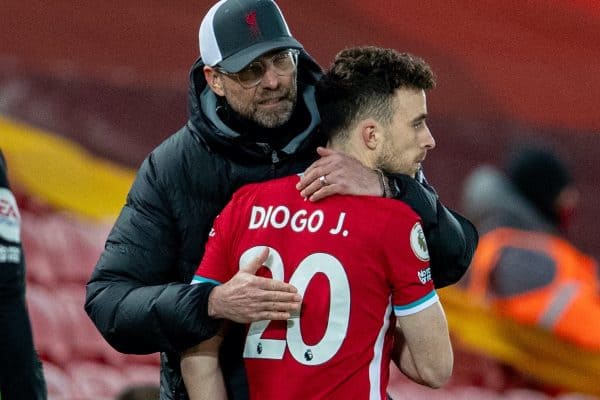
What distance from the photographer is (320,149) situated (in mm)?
2447

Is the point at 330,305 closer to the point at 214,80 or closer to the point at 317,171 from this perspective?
the point at 317,171

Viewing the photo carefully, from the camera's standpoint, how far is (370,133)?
2428 millimetres

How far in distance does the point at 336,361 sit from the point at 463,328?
307cm

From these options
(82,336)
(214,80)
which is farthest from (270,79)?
(82,336)

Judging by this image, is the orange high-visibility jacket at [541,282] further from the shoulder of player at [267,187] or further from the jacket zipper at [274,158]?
the shoulder of player at [267,187]

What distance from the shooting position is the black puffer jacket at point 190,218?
2.50 m

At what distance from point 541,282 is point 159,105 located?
1896mm

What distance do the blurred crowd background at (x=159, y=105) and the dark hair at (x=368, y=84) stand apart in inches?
114

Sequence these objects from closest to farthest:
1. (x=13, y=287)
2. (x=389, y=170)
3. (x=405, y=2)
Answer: (x=389, y=170) → (x=13, y=287) → (x=405, y=2)

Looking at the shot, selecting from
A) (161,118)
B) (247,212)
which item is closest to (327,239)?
(247,212)

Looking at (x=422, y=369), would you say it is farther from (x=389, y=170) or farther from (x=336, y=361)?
(x=389, y=170)

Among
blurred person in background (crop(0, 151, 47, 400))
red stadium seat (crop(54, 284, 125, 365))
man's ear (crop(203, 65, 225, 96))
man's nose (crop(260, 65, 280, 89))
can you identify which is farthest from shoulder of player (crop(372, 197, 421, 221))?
red stadium seat (crop(54, 284, 125, 365))

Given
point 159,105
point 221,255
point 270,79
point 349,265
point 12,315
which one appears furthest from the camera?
point 159,105

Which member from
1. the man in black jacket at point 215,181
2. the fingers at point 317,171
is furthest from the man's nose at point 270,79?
the fingers at point 317,171
